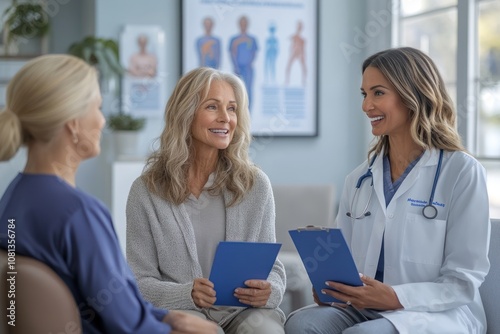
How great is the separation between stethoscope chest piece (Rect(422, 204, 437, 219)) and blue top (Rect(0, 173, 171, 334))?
1.06 meters

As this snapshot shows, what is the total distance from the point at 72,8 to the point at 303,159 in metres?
2.25

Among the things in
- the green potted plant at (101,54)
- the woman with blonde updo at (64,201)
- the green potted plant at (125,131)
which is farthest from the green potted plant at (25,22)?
the woman with blonde updo at (64,201)

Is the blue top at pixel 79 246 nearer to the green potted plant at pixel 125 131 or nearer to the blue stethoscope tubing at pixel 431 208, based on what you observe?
the blue stethoscope tubing at pixel 431 208

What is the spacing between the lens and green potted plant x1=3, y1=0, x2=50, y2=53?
597 centimetres

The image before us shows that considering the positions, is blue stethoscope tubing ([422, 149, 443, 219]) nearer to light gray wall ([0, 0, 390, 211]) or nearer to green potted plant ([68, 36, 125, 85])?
green potted plant ([68, 36, 125, 85])

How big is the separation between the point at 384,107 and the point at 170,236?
→ 2.71ft

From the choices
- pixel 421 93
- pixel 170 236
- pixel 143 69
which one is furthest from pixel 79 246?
pixel 143 69

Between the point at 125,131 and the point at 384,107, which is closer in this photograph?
the point at 384,107

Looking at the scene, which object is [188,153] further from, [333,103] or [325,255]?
[333,103]

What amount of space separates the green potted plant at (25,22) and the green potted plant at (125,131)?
43.7 inches

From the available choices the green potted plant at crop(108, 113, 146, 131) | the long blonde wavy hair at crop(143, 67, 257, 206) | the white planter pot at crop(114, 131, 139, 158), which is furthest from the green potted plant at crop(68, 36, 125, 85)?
the long blonde wavy hair at crop(143, 67, 257, 206)

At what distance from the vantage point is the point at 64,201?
66.2 inches

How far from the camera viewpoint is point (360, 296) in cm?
234

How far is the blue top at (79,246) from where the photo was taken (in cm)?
166
